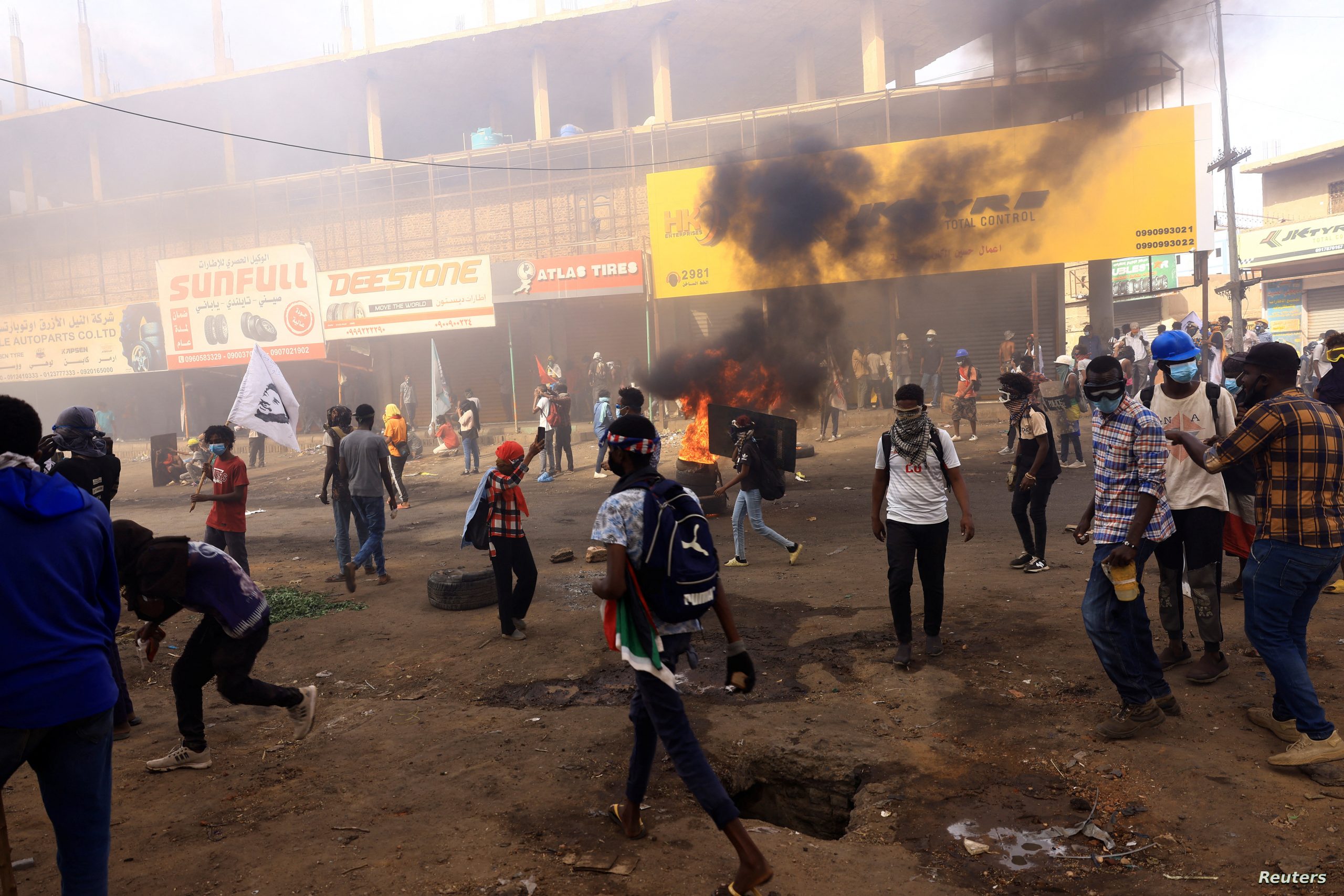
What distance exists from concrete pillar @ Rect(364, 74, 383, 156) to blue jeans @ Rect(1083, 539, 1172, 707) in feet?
92.2

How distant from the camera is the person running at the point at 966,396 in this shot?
50.9 ft

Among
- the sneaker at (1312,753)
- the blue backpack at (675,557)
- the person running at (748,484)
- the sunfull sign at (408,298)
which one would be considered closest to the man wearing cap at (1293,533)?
the sneaker at (1312,753)

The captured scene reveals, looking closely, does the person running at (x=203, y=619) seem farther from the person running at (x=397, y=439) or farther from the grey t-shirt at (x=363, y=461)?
the person running at (x=397, y=439)

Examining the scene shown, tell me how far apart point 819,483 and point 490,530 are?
26.5ft

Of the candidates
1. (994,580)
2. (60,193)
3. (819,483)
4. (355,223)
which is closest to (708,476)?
(819,483)

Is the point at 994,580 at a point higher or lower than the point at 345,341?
lower

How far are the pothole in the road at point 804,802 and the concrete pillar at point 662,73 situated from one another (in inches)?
919

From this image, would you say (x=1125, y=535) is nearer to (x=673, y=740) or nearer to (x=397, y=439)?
(x=673, y=740)

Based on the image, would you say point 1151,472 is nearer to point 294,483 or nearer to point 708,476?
point 708,476

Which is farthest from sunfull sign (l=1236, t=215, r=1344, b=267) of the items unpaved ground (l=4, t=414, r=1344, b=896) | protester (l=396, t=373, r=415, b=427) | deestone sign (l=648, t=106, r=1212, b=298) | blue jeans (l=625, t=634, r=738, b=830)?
blue jeans (l=625, t=634, r=738, b=830)

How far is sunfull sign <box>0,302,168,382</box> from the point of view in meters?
25.9

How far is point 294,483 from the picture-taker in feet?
59.8

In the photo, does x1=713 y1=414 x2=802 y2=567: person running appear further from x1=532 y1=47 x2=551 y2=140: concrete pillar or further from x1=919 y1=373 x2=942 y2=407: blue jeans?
x1=532 y1=47 x2=551 y2=140: concrete pillar

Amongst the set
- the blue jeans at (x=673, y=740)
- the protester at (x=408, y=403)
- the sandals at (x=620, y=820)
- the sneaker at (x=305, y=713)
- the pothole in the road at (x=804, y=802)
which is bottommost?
the pothole in the road at (x=804, y=802)
